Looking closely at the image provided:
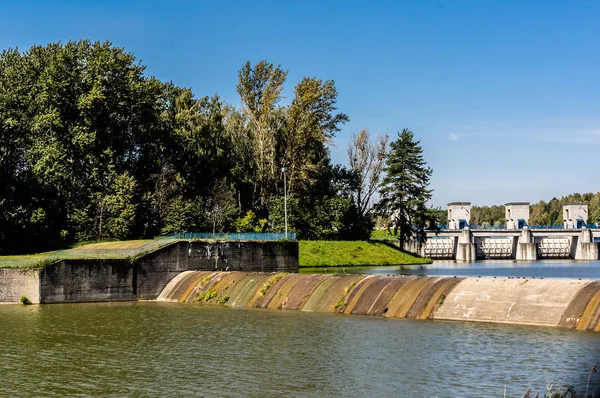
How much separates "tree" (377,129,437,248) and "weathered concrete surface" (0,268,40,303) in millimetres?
69407

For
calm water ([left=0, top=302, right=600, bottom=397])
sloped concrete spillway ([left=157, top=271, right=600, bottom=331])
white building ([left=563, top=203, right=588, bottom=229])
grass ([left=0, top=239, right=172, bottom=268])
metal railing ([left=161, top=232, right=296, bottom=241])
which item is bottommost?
calm water ([left=0, top=302, right=600, bottom=397])

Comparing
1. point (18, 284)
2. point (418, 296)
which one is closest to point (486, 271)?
point (418, 296)

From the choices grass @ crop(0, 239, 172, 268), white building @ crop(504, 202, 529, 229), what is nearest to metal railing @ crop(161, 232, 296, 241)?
grass @ crop(0, 239, 172, 268)

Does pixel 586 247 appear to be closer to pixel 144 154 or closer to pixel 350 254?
pixel 350 254

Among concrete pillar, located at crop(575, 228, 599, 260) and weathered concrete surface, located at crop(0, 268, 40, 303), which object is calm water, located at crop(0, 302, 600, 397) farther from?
concrete pillar, located at crop(575, 228, 599, 260)

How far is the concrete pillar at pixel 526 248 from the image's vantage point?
148m

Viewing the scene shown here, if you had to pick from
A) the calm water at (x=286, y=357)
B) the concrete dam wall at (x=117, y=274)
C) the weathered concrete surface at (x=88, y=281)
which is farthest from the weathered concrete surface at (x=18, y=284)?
the calm water at (x=286, y=357)

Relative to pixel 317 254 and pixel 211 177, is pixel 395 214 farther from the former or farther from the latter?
pixel 211 177

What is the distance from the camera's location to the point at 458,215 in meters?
165

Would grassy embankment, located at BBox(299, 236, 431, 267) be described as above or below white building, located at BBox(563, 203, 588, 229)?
below

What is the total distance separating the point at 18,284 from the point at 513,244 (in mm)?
121288

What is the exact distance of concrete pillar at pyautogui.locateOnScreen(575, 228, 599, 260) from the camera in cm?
15025

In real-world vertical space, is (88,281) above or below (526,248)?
below

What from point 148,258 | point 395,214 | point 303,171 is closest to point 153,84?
point 303,171
